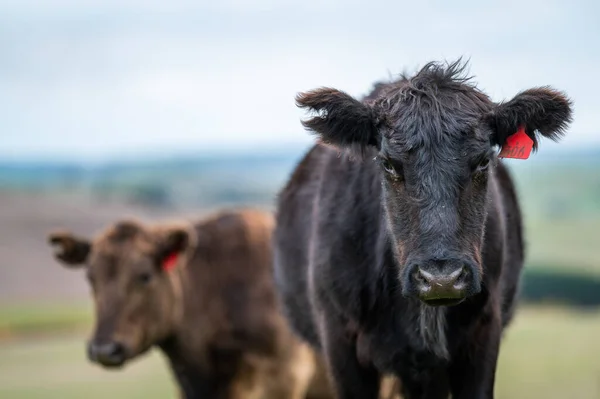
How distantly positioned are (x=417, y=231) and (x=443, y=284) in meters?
0.40

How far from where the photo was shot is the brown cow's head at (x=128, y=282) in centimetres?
1067

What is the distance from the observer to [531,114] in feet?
18.6

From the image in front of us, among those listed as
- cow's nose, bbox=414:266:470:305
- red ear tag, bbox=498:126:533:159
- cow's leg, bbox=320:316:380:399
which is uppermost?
red ear tag, bbox=498:126:533:159

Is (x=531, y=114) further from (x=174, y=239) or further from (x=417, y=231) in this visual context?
(x=174, y=239)

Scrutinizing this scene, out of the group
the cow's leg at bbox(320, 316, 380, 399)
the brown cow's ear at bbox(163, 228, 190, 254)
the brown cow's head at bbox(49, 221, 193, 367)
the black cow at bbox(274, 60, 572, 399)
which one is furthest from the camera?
the brown cow's ear at bbox(163, 228, 190, 254)

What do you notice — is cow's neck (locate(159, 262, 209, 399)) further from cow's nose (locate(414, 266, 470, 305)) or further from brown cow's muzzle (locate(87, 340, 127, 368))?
cow's nose (locate(414, 266, 470, 305))

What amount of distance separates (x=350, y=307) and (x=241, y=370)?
5551 millimetres

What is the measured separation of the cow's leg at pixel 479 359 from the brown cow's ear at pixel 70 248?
6.21m

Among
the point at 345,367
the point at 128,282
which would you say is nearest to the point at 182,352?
the point at 128,282

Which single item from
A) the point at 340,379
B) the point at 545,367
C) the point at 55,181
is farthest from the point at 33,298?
the point at 340,379

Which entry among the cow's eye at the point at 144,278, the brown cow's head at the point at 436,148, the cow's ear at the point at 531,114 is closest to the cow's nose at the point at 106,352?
the cow's eye at the point at 144,278

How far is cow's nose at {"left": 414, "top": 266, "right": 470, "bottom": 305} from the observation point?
5078 millimetres

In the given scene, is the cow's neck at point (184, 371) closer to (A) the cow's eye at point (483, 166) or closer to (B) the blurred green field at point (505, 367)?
(B) the blurred green field at point (505, 367)

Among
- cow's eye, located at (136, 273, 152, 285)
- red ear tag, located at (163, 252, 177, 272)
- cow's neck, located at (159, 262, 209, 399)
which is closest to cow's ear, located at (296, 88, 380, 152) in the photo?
cow's eye, located at (136, 273, 152, 285)
